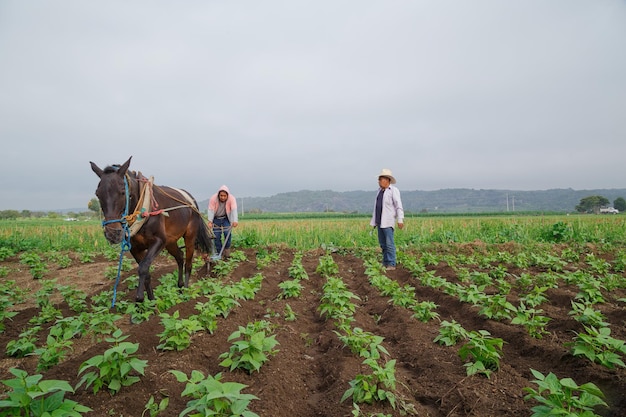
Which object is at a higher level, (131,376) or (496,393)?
(131,376)

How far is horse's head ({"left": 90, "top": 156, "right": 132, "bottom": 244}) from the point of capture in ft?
17.2

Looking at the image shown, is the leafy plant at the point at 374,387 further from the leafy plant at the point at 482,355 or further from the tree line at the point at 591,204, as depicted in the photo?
the tree line at the point at 591,204

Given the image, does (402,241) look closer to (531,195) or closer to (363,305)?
(363,305)

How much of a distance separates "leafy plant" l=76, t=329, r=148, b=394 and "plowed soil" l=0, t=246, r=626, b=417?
0.25 feet

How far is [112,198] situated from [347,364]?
152 inches

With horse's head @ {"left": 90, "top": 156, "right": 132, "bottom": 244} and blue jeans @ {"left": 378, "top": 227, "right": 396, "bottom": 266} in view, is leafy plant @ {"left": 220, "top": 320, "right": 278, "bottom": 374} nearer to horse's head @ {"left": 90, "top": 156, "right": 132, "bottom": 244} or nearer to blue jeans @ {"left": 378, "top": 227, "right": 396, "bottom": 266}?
horse's head @ {"left": 90, "top": 156, "right": 132, "bottom": 244}

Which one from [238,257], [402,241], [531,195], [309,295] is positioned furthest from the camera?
[531,195]

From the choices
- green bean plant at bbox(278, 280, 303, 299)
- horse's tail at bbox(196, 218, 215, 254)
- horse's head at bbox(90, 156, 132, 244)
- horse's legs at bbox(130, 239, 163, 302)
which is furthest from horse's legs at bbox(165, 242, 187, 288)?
green bean plant at bbox(278, 280, 303, 299)

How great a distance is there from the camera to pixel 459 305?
5.81 m

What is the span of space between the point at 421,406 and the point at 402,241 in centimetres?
1214

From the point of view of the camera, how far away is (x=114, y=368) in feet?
9.78

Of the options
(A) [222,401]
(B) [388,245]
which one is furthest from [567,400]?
(B) [388,245]

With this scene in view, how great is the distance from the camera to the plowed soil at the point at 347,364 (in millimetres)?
2986

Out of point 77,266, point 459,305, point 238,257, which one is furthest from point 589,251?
point 77,266
